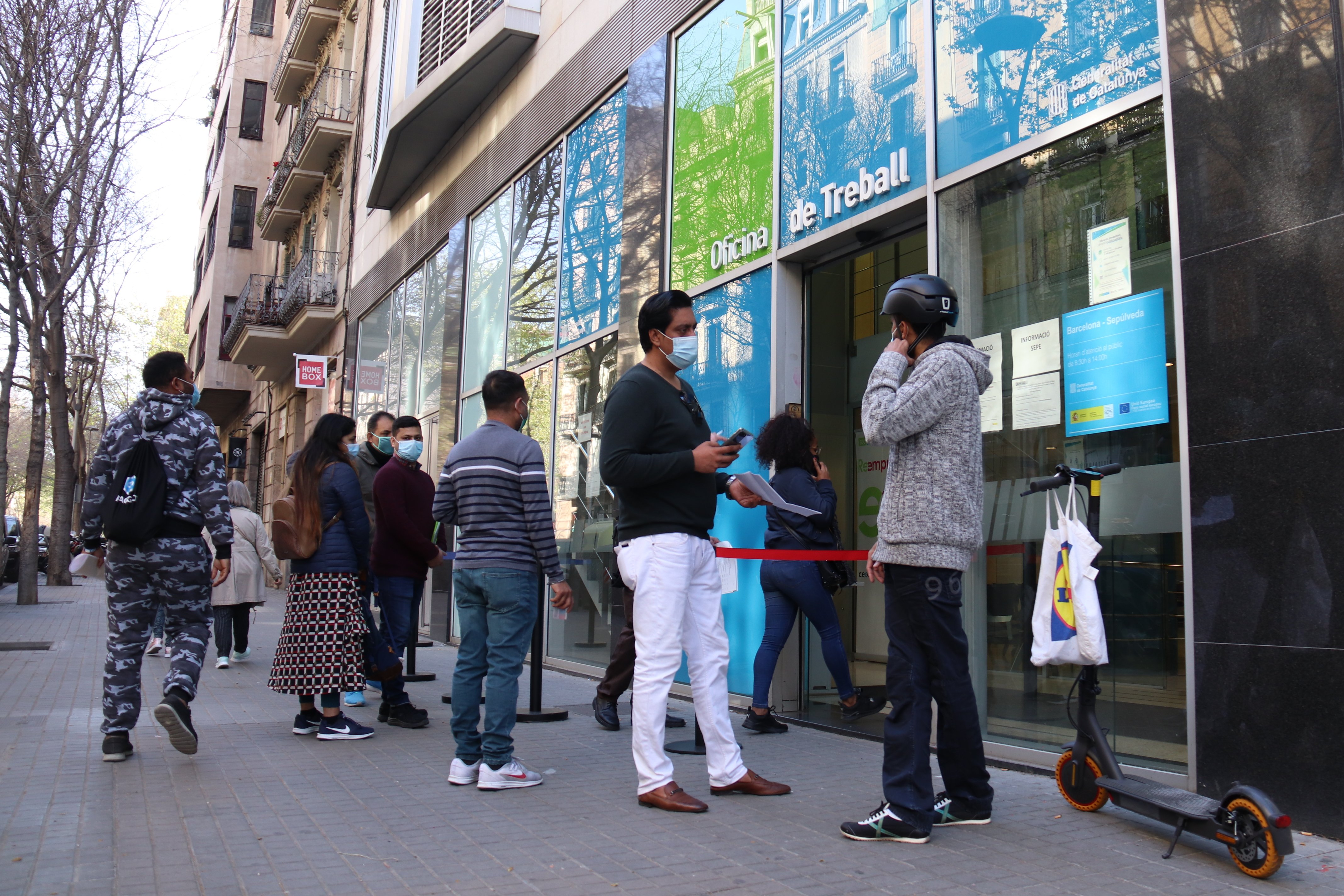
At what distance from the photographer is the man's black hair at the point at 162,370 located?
550 cm

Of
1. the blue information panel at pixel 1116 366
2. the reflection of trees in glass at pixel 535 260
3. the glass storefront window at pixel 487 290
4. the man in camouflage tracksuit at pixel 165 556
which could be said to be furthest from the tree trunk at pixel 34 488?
the blue information panel at pixel 1116 366

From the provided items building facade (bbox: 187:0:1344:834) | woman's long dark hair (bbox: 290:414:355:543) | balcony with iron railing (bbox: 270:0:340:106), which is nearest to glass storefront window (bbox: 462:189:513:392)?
building facade (bbox: 187:0:1344:834)

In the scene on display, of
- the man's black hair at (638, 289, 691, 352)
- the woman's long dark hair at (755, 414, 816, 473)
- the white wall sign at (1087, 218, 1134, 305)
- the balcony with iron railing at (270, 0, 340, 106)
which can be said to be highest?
the balcony with iron railing at (270, 0, 340, 106)

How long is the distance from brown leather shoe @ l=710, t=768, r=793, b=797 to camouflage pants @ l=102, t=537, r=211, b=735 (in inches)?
105

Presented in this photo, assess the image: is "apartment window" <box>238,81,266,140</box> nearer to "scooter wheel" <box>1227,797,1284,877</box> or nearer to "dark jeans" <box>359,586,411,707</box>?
"dark jeans" <box>359,586,411,707</box>

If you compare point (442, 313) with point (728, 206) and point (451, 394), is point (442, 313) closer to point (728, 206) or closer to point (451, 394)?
point (451, 394)

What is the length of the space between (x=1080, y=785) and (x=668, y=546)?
1.85 metres

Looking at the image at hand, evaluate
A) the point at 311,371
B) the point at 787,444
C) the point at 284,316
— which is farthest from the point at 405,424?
the point at 284,316

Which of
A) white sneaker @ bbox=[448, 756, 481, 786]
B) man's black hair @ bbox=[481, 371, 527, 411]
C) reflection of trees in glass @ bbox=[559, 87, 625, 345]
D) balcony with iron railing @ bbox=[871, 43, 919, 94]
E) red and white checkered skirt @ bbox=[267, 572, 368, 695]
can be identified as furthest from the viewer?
reflection of trees in glass @ bbox=[559, 87, 625, 345]

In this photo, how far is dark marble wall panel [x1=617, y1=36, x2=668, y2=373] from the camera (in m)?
9.08

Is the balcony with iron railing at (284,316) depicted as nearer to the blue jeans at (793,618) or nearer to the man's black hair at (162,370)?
the man's black hair at (162,370)

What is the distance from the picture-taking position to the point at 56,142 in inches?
532

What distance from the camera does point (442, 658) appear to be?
10.8 meters

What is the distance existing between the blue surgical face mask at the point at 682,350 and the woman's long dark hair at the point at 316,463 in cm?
231
